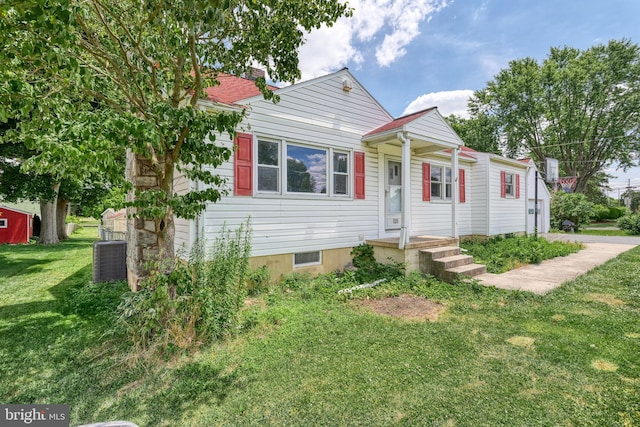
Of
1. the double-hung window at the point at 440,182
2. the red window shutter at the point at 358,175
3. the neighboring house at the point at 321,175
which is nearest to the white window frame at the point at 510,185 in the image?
the double-hung window at the point at 440,182

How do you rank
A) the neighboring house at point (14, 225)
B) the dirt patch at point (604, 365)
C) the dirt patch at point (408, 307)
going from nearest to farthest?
1. the dirt patch at point (604, 365)
2. the dirt patch at point (408, 307)
3. the neighboring house at point (14, 225)

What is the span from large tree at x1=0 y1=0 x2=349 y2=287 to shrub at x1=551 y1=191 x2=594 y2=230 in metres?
23.9

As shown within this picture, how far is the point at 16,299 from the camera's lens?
18.1 feet

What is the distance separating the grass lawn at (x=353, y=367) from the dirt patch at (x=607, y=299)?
0.04 metres

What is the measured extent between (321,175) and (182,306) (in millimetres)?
4258

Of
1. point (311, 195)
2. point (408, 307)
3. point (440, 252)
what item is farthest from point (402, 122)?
point (408, 307)

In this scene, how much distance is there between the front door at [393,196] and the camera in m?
8.12

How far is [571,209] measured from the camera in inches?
794

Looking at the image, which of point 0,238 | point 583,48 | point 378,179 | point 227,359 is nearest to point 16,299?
point 227,359

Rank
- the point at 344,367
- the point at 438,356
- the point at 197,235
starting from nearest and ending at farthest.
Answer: the point at 344,367 → the point at 438,356 → the point at 197,235

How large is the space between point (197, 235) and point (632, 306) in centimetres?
724

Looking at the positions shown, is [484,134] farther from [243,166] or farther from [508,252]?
[243,166]

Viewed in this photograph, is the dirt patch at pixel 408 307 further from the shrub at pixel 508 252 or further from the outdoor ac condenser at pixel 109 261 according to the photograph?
the outdoor ac condenser at pixel 109 261

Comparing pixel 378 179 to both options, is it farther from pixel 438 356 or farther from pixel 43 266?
pixel 43 266
